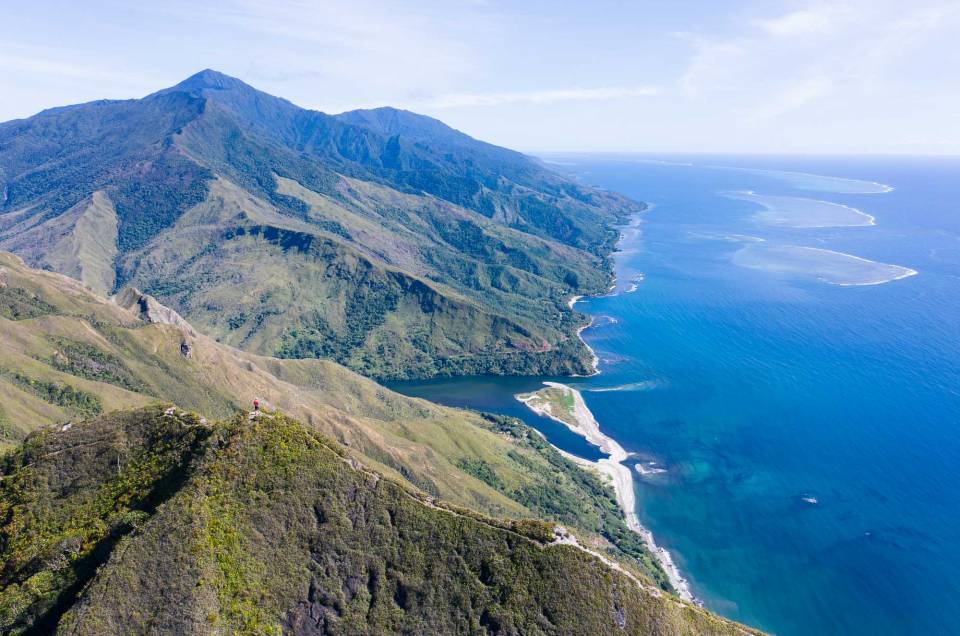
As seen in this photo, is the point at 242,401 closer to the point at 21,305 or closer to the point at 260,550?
the point at 21,305

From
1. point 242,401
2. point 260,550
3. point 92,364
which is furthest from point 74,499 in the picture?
point 92,364

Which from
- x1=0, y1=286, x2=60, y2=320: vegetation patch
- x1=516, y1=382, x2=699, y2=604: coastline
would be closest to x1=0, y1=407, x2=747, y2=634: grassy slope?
x1=516, y1=382, x2=699, y2=604: coastline

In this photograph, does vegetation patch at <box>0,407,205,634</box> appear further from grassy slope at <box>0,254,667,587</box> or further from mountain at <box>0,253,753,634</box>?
grassy slope at <box>0,254,667,587</box>

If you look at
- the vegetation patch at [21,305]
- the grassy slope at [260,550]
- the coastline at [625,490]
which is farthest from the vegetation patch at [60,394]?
the coastline at [625,490]

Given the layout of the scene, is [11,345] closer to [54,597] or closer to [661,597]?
[54,597]

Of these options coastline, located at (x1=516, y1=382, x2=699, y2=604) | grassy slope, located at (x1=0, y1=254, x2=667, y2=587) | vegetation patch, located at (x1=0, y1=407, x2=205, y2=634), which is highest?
vegetation patch, located at (x1=0, y1=407, x2=205, y2=634)

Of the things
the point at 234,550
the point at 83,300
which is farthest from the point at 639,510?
the point at 83,300
